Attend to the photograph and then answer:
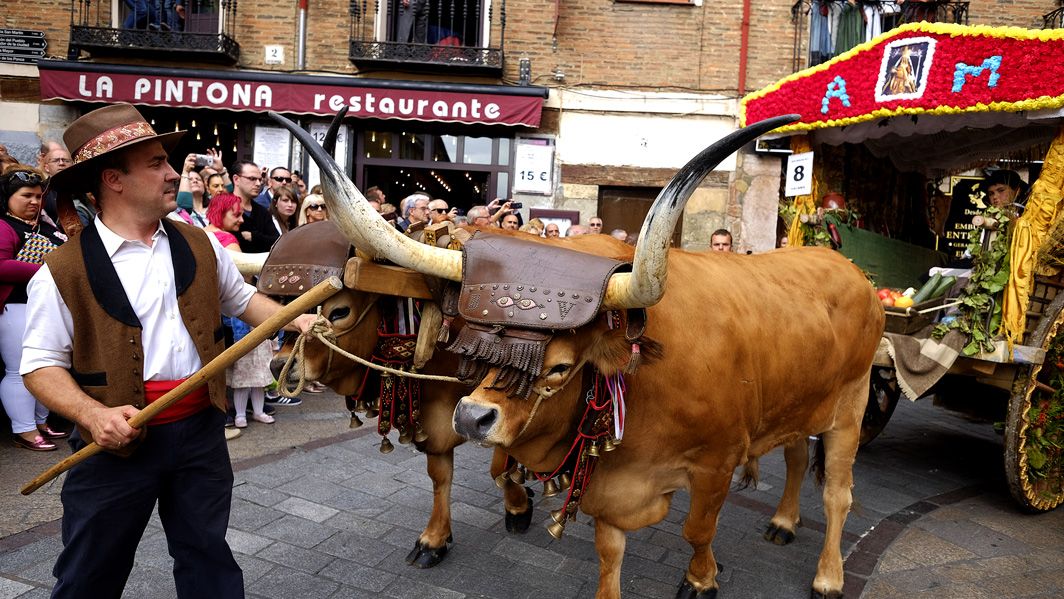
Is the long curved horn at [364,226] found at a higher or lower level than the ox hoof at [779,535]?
higher

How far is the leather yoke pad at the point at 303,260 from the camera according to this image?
10.2 ft

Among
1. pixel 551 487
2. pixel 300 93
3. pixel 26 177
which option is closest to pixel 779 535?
pixel 551 487

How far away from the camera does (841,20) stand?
12211 millimetres

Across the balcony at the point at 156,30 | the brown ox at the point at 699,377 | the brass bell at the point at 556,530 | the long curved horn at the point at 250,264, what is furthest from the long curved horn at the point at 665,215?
the balcony at the point at 156,30

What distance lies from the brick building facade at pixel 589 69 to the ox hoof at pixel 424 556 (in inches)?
351

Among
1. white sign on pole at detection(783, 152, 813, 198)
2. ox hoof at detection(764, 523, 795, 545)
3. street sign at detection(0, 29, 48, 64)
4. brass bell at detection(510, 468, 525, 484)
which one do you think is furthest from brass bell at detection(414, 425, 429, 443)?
street sign at detection(0, 29, 48, 64)

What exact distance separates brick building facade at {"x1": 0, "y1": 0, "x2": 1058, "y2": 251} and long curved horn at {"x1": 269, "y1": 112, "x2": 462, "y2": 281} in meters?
9.82

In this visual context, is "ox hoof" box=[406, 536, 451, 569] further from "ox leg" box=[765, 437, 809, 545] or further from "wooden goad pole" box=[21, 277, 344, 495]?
"ox leg" box=[765, 437, 809, 545]

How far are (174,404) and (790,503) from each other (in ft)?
11.1

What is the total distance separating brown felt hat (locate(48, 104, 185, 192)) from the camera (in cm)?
232

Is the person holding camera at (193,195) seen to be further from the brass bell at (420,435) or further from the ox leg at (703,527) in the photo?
the ox leg at (703,527)

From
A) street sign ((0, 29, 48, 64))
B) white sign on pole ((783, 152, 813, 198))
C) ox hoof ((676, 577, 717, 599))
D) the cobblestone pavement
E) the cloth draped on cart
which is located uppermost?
street sign ((0, 29, 48, 64))

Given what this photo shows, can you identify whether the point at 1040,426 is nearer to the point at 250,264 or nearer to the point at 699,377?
the point at 699,377

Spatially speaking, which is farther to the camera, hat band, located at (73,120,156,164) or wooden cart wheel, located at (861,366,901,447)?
wooden cart wheel, located at (861,366,901,447)
